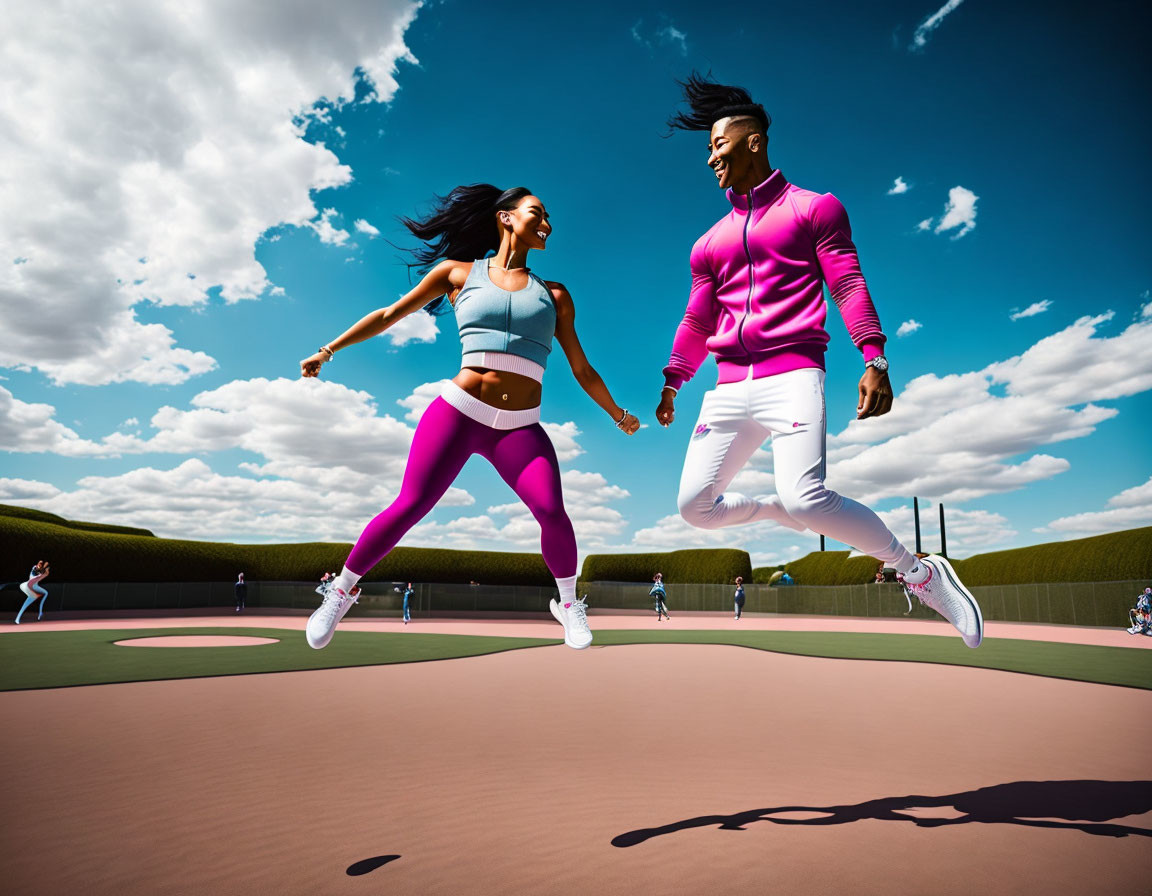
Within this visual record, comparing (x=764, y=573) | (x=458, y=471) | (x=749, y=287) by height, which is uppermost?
(x=764, y=573)

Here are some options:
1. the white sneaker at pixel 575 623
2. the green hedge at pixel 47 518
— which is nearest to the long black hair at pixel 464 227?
the white sneaker at pixel 575 623

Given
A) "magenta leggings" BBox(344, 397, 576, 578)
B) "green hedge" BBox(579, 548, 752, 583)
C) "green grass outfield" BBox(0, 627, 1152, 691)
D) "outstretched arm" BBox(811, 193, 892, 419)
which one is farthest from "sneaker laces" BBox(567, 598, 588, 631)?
"green hedge" BBox(579, 548, 752, 583)

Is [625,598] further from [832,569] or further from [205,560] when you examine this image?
[205,560]

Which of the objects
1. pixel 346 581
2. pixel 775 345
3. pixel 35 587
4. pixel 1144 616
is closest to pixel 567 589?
pixel 346 581

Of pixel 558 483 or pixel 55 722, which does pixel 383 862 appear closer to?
pixel 558 483

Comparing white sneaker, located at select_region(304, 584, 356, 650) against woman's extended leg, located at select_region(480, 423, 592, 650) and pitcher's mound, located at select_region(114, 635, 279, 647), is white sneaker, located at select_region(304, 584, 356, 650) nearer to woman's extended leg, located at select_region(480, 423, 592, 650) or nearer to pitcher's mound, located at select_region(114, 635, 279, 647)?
woman's extended leg, located at select_region(480, 423, 592, 650)

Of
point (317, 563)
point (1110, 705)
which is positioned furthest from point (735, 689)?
point (317, 563)

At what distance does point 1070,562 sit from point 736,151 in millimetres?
27570

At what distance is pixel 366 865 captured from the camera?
2445mm

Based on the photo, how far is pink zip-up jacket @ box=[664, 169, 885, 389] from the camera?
11.4ft

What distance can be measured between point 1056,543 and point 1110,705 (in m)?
24.4

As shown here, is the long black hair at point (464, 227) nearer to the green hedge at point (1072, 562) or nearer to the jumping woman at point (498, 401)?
the jumping woman at point (498, 401)

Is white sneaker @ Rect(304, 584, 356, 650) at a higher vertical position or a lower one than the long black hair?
lower

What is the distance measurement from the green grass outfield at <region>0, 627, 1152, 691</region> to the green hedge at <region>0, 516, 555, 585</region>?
1302 centimetres
